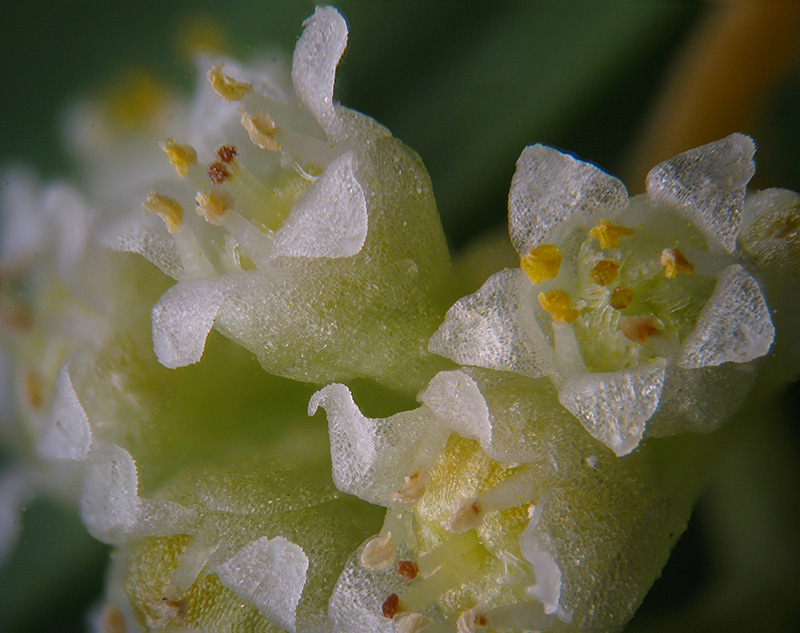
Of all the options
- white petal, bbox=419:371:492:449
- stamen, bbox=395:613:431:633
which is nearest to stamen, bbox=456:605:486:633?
stamen, bbox=395:613:431:633

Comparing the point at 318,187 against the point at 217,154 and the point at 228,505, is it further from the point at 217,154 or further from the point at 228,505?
the point at 228,505

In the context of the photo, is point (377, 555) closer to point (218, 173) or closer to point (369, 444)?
point (369, 444)

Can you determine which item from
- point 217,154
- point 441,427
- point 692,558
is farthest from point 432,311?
point 692,558

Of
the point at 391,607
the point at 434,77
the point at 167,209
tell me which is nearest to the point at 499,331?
the point at 391,607

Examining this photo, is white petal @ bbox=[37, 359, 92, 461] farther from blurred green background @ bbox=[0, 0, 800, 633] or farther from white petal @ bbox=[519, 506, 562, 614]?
white petal @ bbox=[519, 506, 562, 614]

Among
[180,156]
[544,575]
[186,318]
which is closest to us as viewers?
[544,575]
